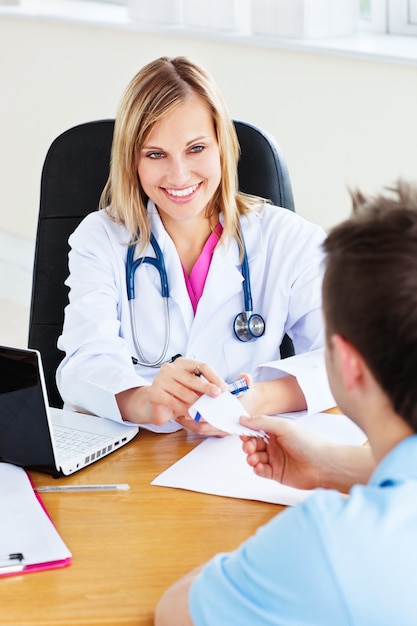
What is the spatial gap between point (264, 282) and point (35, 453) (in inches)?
25.9

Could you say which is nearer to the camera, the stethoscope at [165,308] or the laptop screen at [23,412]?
the laptop screen at [23,412]

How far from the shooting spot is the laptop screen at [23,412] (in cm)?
141

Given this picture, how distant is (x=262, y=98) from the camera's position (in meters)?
3.29

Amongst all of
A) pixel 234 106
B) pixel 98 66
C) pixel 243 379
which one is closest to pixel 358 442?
pixel 243 379

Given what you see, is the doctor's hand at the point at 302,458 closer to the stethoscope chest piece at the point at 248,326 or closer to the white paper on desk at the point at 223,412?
the white paper on desk at the point at 223,412

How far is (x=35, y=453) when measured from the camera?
1463mm

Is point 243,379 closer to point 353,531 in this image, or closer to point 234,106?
point 353,531

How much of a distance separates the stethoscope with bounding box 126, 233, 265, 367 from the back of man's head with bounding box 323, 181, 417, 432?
2.81 feet

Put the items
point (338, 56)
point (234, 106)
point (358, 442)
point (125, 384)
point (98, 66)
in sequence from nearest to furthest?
1. point (358, 442)
2. point (125, 384)
3. point (338, 56)
4. point (234, 106)
5. point (98, 66)

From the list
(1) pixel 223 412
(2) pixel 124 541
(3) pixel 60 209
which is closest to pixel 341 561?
(2) pixel 124 541

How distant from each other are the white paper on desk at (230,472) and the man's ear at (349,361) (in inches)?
15.6

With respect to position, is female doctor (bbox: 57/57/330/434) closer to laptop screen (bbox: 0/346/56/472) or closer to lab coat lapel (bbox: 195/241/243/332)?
lab coat lapel (bbox: 195/241/243/332)

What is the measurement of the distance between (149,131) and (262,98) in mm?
1492

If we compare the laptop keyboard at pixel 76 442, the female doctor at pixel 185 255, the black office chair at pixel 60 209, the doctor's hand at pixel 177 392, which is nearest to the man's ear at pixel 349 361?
the doctor's hand at pixel 177 392
